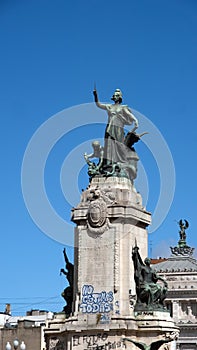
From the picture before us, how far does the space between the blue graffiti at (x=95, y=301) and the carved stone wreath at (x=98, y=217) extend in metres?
3.51

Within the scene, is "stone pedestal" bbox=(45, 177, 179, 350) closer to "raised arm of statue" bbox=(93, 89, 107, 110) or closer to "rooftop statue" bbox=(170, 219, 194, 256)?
"raised arm of statue" bbox=(93, 89, 107, 110)

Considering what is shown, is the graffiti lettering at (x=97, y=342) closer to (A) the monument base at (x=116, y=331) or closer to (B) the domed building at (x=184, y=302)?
(A) the monument base at (x=116, y=331)

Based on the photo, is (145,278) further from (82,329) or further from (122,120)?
(122,120)

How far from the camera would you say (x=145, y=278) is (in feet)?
195

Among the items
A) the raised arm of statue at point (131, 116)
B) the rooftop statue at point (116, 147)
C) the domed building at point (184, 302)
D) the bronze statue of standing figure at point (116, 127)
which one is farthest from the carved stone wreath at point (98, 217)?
the domed building at point (184, 302)

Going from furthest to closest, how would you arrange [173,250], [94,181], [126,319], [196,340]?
[173,250] → [196,340] → [94,181] → [126,319]

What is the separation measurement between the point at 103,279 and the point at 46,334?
5.48m

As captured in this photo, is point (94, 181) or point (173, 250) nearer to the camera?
point (94, 181)

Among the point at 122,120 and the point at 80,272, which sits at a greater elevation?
the point at 122,120

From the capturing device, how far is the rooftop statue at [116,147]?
62000 mm

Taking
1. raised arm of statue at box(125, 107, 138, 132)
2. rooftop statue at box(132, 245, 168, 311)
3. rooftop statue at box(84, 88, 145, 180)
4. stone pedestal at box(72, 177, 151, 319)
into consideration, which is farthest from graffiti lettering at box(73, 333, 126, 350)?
raised arm of statue at box(125, 107, 138, 132)

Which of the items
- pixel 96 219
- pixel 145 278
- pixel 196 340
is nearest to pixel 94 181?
pixel 96 219

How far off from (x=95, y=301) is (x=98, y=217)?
5112 millimetres

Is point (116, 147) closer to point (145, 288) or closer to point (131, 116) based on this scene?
point (131, 116)
